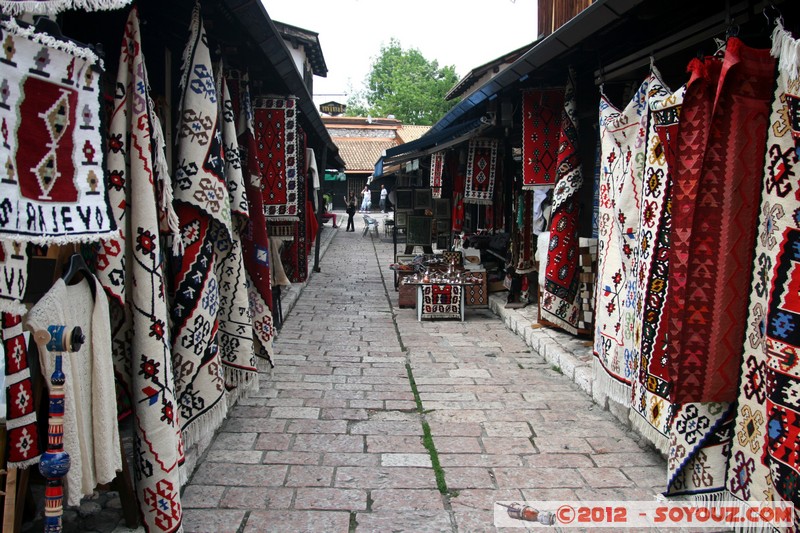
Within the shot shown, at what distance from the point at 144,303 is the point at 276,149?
444 centimetres

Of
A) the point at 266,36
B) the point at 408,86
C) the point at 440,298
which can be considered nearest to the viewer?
the point at 266,36

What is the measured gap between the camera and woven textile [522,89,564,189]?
23.3ft

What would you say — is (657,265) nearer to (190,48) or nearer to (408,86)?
(190,48)

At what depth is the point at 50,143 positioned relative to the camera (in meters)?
2.29

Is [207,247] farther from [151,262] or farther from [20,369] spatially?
[20,369]

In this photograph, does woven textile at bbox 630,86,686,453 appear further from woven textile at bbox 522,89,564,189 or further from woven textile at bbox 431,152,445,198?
woven textile at bbox 431,152,445,198

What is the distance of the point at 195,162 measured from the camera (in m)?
3.54

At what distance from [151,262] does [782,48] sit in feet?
9.68

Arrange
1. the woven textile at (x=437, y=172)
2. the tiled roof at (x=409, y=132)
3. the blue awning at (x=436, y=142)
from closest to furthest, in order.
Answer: the blue awning at (x=436, y=142) < the woven textile at (x=437, y=172) < the tiled roof at (x=409, y=132)

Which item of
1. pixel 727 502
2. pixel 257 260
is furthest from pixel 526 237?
pixel 727 502

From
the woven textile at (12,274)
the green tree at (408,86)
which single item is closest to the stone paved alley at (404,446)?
the woven textile at (12,274)

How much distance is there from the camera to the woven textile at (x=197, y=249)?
3465 mm

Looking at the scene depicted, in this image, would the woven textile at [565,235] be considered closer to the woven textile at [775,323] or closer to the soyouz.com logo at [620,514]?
the soyouz.com logo at [620,514]

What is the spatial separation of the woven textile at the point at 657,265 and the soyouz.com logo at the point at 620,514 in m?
0.40
